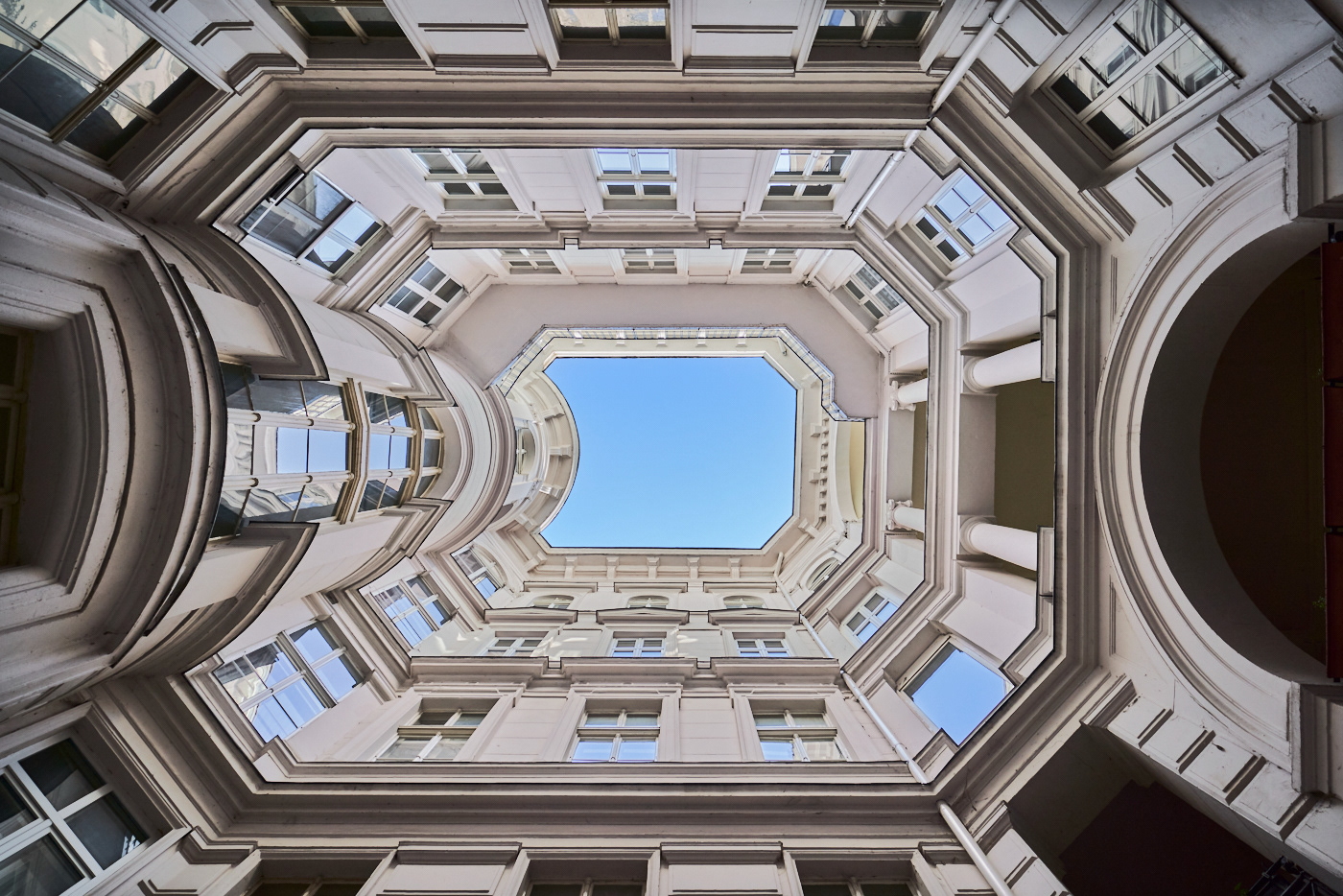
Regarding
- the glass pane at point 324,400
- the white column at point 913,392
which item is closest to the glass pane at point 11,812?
the glass pane at point 324,400

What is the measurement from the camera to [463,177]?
15711mm

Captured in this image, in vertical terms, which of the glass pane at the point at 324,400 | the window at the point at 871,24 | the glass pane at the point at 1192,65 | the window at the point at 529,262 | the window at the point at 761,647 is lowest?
the window at the point at 761,647

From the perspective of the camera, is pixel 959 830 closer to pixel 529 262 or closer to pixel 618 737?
pixel 618 737

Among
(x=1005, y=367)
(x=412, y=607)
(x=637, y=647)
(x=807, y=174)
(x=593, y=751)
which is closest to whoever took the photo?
(x=593, y=751)

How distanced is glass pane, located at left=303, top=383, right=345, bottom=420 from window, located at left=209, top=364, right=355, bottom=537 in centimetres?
2

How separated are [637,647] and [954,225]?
53.0ft

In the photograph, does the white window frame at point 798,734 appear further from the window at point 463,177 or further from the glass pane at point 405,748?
the window at point 463,177

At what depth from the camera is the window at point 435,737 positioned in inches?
539

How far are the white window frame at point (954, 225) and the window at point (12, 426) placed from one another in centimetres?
1557

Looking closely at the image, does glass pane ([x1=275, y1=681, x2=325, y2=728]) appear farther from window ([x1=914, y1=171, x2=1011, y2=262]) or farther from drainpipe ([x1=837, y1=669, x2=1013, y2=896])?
window ([x1=914, y1=171, x2=1011, y2=262])

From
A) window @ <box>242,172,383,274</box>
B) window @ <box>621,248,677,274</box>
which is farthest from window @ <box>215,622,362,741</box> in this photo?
window @ <box>621,248,677,274</box>

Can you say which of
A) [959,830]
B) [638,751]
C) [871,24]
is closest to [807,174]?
[871,24]

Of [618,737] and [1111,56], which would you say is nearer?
[1111,56]

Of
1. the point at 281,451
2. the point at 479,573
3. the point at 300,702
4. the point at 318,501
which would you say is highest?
the point at 281,451
